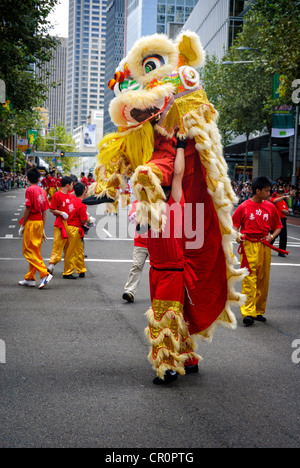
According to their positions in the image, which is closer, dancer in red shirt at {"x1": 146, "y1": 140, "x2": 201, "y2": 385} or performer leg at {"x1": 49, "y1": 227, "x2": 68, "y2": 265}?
dancer in red shirt at {"x1": 146, "y1": 140, "x2": 201, "y2": 385}

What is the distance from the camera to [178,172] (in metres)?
4.32

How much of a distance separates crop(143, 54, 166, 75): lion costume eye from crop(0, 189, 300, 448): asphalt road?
2.44 m

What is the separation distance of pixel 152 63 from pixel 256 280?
10.8ft

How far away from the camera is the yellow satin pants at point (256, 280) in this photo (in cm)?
682

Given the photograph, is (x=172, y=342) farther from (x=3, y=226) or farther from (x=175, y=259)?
(x=3, y=226)

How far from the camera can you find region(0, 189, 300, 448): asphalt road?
11.2 ft

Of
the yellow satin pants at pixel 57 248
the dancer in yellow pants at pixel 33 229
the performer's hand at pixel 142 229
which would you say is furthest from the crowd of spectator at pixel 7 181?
the performer's hand at pixel 142 229

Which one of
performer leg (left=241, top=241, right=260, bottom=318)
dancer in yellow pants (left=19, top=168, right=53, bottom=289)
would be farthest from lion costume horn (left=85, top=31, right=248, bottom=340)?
dancer in yellow pants (left=19, top=168, right=53, bottom=289)

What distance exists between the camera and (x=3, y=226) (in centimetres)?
1897

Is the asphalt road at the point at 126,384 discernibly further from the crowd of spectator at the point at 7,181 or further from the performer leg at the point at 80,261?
the crowd of spectator at the point at 7,181

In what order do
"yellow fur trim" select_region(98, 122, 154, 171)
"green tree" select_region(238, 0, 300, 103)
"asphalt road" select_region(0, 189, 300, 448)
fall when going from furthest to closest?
"green tree" select_region(238, 0, 300, 103)
"yellow fur trim" select_region(98, 122, 154, 171)
"asphalt road" select_region(0, 189, 300, 448)

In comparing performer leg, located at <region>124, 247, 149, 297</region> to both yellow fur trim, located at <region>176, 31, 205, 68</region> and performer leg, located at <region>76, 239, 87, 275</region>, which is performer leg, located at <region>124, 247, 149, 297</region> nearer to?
performer leg, located at <region>76, 239, 87, 275</region>

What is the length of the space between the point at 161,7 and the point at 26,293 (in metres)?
119

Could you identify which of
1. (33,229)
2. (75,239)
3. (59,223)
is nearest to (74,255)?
(75,239)
